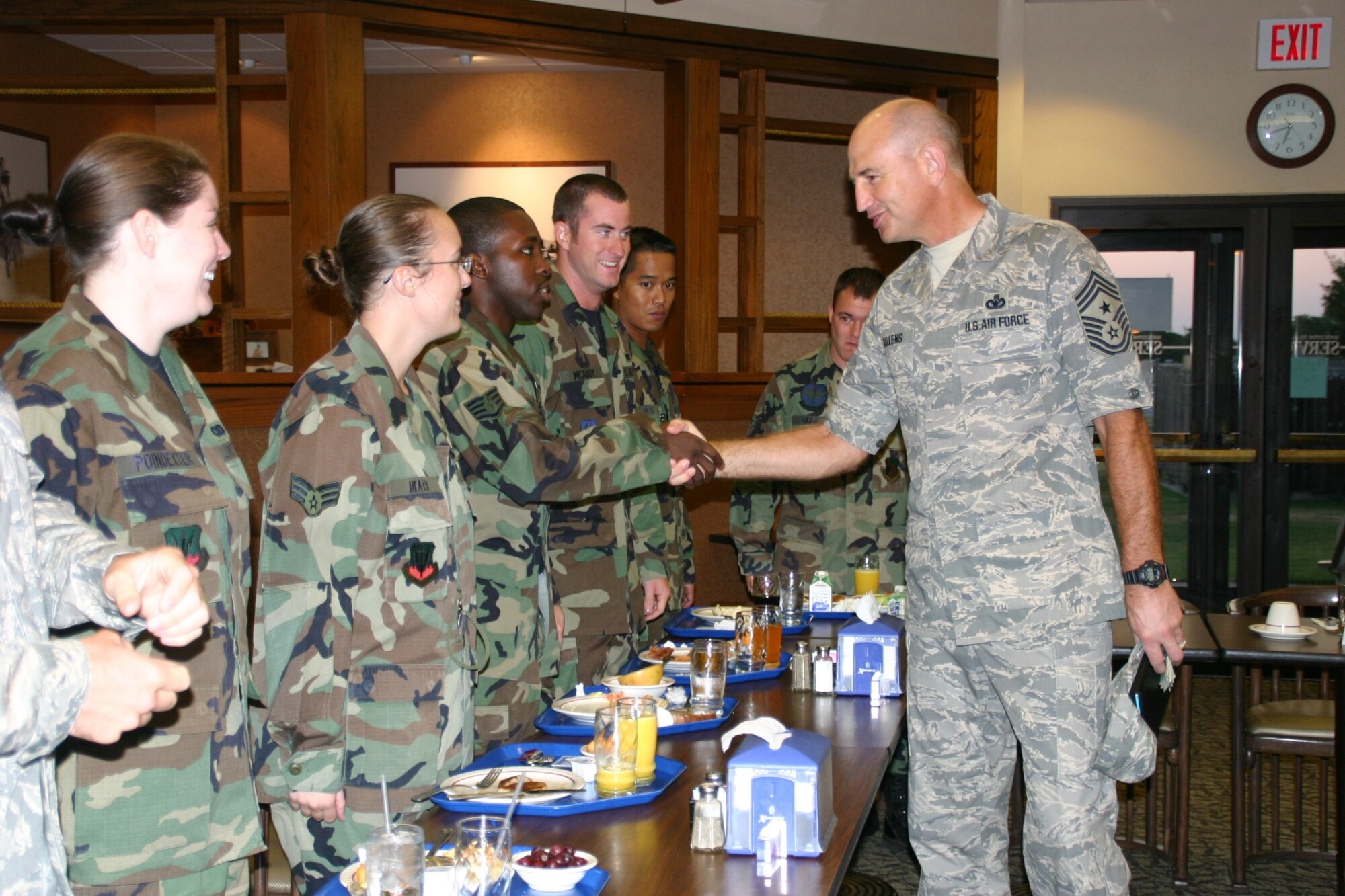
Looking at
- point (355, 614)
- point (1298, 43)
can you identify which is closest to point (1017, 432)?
point (355, 614)

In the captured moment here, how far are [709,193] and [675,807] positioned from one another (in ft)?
14.9

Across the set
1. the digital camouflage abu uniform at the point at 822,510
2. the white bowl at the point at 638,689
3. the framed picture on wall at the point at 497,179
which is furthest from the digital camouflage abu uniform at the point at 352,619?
the framed picture on wall at the point at 497,179

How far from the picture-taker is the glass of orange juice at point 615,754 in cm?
183

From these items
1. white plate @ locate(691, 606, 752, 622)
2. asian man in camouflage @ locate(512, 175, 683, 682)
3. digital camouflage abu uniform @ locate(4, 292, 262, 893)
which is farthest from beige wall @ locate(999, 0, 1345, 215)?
digital camouflage abu uniform @ locate(4, 292, 262, 893)

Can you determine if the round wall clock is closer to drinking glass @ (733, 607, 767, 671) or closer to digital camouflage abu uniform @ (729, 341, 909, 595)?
digital camouflage abu uniform @ (729, 341, 909, 595)

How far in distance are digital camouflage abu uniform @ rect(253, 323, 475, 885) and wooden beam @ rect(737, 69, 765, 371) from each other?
14.1ft

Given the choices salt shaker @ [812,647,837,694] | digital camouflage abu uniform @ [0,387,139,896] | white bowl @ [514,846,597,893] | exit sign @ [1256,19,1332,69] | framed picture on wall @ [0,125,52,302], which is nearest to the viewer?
digital camouflage abu uniform @ [0,387,139,896]

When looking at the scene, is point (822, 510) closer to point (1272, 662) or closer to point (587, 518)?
point (587, 518)

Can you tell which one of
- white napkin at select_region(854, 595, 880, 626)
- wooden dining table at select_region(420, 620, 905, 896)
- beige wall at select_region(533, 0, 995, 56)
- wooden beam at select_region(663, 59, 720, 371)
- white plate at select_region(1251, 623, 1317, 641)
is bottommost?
white plate at select_region(1251, 623, 1317, 641)

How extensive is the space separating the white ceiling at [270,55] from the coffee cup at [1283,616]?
16.8ft

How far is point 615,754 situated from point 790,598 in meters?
1.49

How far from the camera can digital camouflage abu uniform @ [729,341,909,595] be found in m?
4.23

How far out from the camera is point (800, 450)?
2986 mm

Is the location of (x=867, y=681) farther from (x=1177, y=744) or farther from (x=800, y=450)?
(x=1177, y=744)
